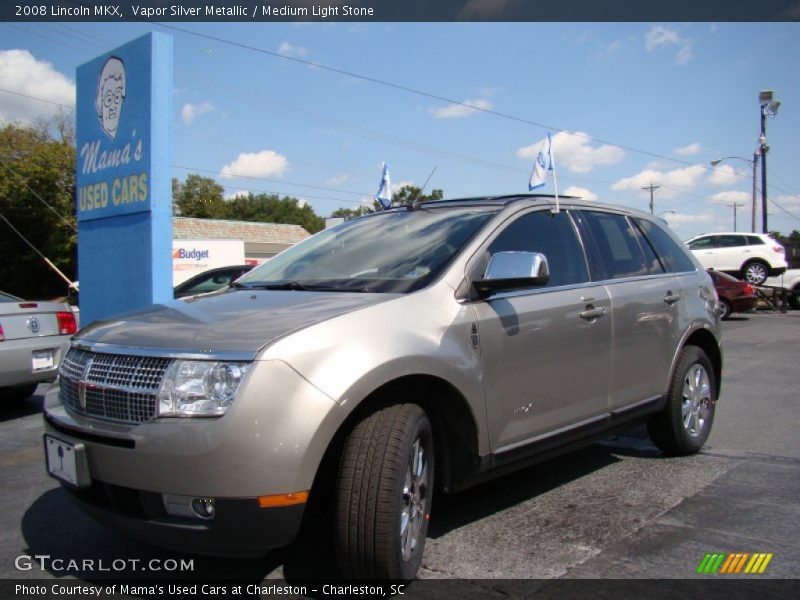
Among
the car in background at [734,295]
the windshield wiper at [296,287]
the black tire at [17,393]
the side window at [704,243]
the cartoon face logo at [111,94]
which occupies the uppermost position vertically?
the cartoon face logo at [111,94]

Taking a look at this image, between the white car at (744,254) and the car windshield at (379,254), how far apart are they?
19.1 metres

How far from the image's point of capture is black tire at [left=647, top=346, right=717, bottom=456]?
472cm

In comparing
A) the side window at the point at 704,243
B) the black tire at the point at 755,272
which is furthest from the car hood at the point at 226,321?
the side window at the point at 704,243

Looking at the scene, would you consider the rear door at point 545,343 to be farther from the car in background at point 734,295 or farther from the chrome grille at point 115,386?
the car in background at point 734,295

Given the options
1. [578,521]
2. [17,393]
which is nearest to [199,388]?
[578,521]

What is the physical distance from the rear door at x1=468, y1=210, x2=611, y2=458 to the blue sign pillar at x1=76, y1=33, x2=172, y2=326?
7.17m

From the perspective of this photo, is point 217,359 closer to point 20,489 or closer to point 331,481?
point 331,481

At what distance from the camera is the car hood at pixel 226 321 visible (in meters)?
2.65

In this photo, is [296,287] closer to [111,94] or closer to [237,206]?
[111,94]

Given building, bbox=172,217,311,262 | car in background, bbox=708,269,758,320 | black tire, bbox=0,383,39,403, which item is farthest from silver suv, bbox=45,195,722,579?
building, bbox=172,217,311,262

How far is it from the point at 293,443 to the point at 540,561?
4.72 ft

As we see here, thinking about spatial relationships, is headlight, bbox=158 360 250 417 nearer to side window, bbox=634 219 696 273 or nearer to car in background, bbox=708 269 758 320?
side window, bbox=634 219 696 273

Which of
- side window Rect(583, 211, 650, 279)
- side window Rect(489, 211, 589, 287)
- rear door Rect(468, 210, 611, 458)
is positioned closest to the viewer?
rear door Rect(468, 210, 611, 458)

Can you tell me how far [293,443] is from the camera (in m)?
2.49
